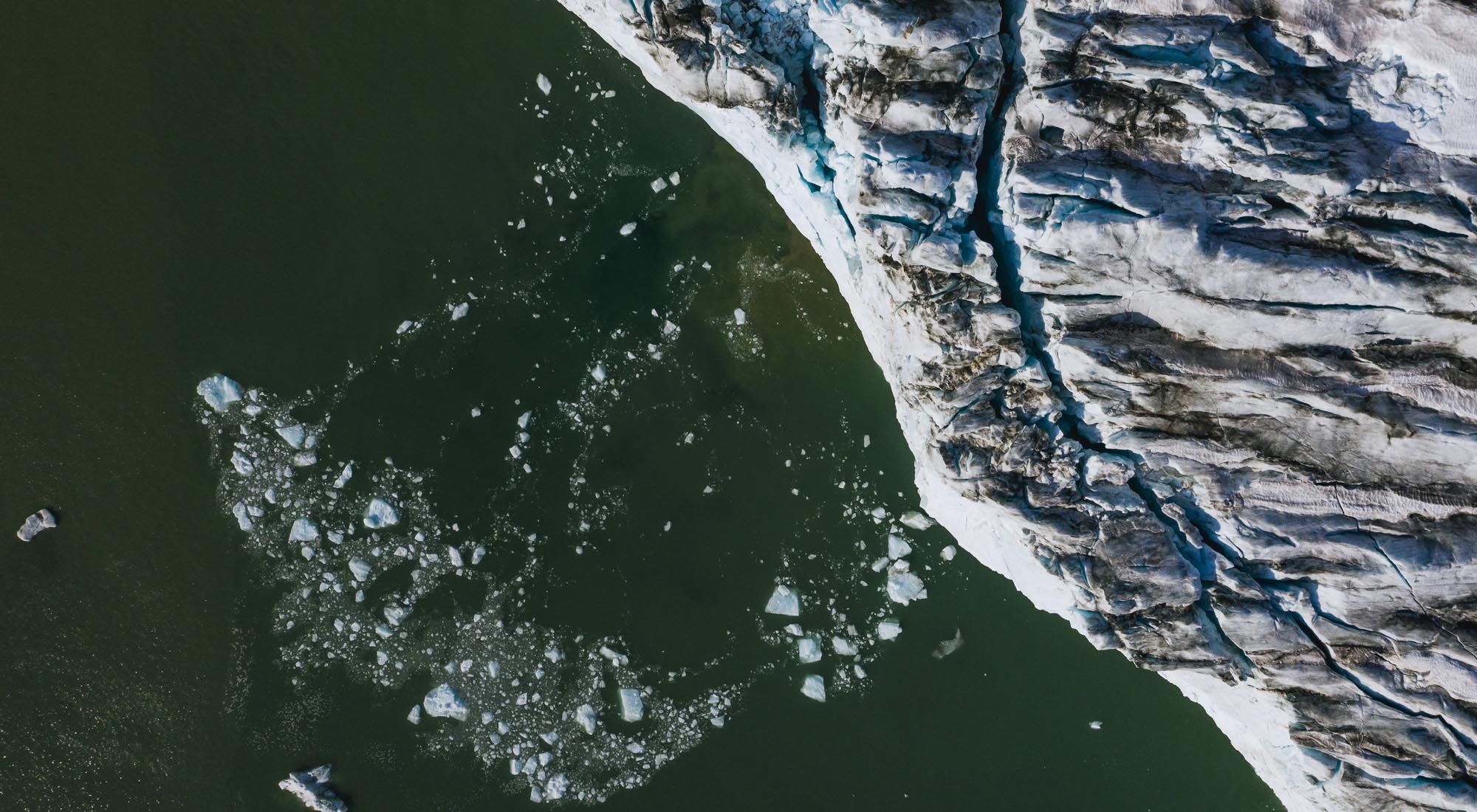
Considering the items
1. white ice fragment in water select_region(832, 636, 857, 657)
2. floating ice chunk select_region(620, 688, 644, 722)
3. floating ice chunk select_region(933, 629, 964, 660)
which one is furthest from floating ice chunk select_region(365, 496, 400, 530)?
floating ice chunk select_region(933, 629, 964, 660)

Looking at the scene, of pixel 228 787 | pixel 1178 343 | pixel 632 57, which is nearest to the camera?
pixel 1178 343

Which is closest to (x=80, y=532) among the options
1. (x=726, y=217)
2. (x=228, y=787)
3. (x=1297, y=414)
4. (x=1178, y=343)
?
(x=228, y=787)

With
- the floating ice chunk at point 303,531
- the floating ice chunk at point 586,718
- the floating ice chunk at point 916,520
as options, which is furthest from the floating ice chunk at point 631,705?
the floating ice chunk at point 303,531

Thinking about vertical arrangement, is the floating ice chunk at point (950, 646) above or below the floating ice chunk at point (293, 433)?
below

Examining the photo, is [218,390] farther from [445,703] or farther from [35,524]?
[445,703]

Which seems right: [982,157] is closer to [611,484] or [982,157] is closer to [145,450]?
[611,484]

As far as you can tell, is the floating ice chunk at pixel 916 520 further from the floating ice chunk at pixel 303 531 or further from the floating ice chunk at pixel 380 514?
the floating ice chunk at pixel 303 531
